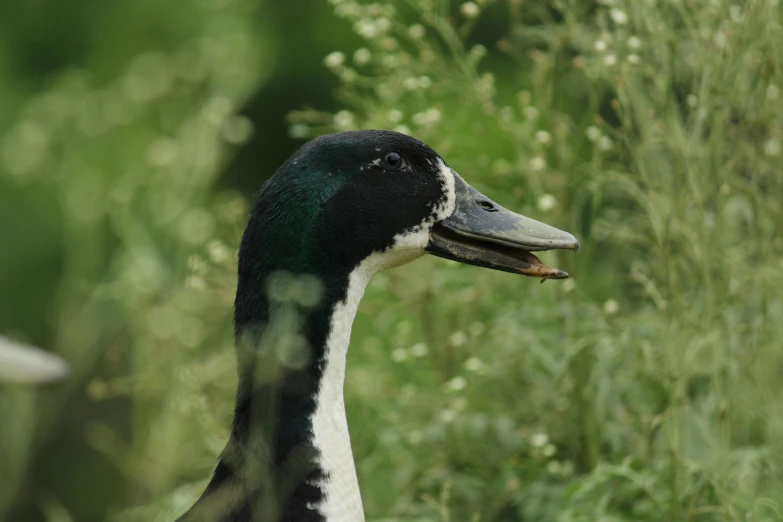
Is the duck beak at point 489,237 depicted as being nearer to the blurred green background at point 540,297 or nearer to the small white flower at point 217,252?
the blurred green background at point 540,297

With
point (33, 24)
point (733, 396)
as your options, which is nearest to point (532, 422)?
point (733, 396)

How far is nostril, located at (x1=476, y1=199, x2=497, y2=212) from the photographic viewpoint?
2.55 m

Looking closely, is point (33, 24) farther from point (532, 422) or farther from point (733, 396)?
point (733, 396)

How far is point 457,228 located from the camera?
252cm

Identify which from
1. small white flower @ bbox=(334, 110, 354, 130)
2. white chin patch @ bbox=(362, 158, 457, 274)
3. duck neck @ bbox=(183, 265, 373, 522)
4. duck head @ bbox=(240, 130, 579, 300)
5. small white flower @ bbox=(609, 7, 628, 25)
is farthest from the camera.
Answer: small white flower @ bbox=(334, 110, 354, 130)

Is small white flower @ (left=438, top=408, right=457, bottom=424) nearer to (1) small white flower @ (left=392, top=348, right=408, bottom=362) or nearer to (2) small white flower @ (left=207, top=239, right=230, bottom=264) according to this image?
(1) small white flower @ (left=392, top=348, right=408, bottom=362)

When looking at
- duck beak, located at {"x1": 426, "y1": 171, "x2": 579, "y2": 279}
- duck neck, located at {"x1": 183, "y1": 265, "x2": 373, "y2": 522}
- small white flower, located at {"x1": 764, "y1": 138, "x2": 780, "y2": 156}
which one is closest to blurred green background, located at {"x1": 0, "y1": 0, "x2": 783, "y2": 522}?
small white flower, located at {"x1": 764, "y1": 138, "x2": 780, "y2": 156}

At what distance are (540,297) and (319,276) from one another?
103 cm

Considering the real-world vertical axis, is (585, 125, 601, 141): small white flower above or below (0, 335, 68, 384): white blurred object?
below

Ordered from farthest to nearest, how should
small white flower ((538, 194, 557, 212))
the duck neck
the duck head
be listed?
small white flower ((538, 194, 557, 212))
the duck head
the duck neck

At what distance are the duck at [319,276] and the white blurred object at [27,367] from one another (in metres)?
0.33

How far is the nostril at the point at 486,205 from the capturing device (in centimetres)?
255

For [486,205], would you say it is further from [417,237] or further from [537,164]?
[537,164]

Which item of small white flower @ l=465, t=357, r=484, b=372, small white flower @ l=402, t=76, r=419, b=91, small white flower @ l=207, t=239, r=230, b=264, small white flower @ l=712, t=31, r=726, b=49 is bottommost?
small white flower @ l=465, t=357, r=484, b=372
